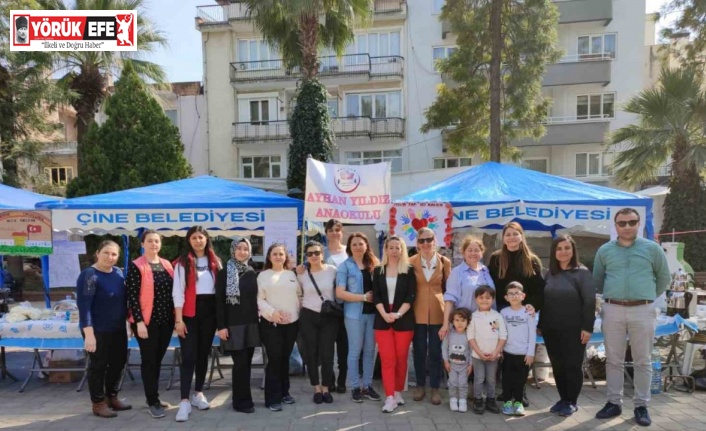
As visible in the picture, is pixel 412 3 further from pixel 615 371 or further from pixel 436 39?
pixel 615 371

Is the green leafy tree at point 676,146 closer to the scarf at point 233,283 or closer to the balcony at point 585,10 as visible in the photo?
the balcony at point 585,10

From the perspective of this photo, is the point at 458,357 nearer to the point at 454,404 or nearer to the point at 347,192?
the point at 454,404

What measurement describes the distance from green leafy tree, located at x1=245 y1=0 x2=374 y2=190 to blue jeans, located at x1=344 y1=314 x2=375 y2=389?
750 cm

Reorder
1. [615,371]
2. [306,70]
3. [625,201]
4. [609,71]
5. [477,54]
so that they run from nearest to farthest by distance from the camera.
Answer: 1. [615,371]
2. [625,201]
3. [306,70]
4. [477,54]
5. [609,71]

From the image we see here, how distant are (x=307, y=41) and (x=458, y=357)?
10238 mm

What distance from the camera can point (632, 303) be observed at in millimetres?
4297

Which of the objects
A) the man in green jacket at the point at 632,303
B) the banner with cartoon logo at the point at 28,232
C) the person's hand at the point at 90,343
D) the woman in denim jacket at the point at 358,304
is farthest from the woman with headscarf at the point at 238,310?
the banner with cartoon logo at the point at 28,232

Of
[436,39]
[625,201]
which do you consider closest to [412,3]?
[436,39]

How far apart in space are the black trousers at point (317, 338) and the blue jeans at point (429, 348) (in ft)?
2.70

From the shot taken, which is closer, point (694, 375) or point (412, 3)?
point (694, 375)

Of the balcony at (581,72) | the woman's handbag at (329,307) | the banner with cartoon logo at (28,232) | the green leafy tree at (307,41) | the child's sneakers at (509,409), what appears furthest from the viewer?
the balcony at (581,72)

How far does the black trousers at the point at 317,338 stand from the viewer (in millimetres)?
4707

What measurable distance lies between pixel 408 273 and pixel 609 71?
19355mm

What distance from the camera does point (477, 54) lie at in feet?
46.3
